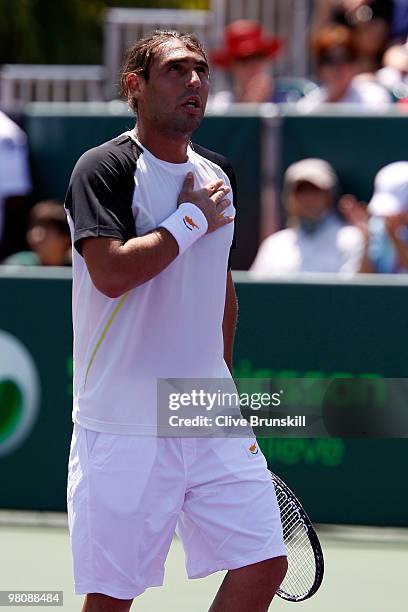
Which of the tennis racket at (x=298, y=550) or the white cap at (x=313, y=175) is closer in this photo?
the tennis racket at (x=298, y=550)

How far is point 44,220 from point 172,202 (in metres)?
4.60

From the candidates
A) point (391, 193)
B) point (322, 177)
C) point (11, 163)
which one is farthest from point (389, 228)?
point (11, 163)

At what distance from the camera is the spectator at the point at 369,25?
9.90 meters

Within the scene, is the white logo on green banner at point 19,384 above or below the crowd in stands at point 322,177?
below

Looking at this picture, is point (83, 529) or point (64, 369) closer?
point (83, 529)

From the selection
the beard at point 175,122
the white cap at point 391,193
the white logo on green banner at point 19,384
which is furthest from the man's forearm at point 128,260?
the white cap at point 391,193

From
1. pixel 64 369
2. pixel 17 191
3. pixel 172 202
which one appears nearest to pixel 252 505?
pixel 172 202

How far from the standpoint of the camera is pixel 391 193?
7773 mm

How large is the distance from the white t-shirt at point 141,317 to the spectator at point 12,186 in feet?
16.1

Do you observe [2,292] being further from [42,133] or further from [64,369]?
[42,133]

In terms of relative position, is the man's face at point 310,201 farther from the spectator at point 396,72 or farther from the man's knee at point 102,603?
the man's knee at point 102,603

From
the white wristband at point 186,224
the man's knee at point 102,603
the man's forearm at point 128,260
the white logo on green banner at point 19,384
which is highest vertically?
the white wristband at point 186,224

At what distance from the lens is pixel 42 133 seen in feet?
30.0

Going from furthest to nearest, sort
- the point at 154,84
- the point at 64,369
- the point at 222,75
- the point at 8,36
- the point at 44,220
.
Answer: the point at 8,36 → the point at 222,75 → the point at 44,220 → the point at 64,369 → the point at 154,84
